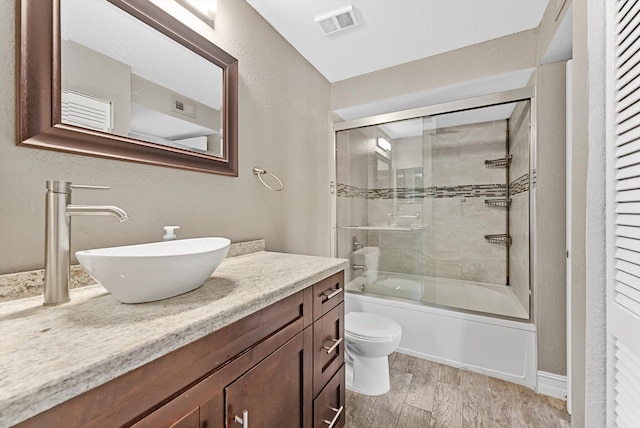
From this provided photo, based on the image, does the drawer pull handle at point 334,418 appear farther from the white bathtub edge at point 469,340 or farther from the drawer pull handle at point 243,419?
the white bathtub edge at point 469,340

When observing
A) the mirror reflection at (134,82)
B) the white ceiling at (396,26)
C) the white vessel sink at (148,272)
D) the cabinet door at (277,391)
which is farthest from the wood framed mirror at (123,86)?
the cabinet door at (277,391)

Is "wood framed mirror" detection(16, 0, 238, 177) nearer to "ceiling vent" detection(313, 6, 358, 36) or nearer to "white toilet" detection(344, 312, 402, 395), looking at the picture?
"ceiling vent" detection(313, 6, 358, 36)

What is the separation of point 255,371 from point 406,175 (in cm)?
247

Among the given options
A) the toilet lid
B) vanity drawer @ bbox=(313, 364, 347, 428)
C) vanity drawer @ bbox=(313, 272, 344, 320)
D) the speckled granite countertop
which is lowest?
vanity drawer @ bbox=(313, 364, 347, 428)

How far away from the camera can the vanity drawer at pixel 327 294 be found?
110cm

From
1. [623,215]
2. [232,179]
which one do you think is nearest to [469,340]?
[623,215]

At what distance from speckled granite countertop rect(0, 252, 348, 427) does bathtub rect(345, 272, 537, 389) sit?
157cm

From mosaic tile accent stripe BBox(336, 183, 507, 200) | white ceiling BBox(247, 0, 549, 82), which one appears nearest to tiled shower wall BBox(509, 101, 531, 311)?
mosaic tile accent stripe BBox(336, 183, 507, 200)

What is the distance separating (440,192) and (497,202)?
52cm

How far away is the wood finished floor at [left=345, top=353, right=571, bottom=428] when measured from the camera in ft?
4.75

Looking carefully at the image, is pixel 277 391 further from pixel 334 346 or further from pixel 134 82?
pixel 134 82

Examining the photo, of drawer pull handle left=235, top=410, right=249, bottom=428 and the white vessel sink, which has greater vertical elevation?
the white vessel sink

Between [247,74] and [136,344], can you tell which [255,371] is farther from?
[247,74]

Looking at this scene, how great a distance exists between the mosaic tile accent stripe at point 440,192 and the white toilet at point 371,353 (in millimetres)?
1372
